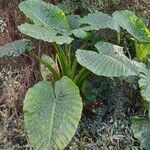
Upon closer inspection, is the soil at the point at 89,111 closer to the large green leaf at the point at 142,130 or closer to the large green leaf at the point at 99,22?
the large green leaf at the point at 142,130

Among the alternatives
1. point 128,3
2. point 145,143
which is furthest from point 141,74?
point 128,3

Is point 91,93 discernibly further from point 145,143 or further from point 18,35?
point 18,35

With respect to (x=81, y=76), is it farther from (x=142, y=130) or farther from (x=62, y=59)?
(x=142, y=130)

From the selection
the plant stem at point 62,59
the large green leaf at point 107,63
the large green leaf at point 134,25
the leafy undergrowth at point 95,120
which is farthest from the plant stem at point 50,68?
the large green leaf at point 134,25

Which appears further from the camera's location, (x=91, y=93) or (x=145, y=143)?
(x=91, y=93)

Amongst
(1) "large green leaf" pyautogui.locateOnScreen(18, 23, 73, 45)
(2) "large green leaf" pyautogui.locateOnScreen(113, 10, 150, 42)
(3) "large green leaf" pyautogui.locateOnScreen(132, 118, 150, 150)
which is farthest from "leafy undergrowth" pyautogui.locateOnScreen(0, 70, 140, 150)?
(1) "large green leaf" pyautogui.locateOnScreen(18, 23, 73, 45)

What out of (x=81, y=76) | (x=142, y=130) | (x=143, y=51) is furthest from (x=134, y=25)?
(x=142, y=130)

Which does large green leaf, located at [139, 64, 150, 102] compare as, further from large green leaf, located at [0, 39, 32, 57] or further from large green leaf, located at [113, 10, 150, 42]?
large green leaf, located at [0, 39, 32, 57]
